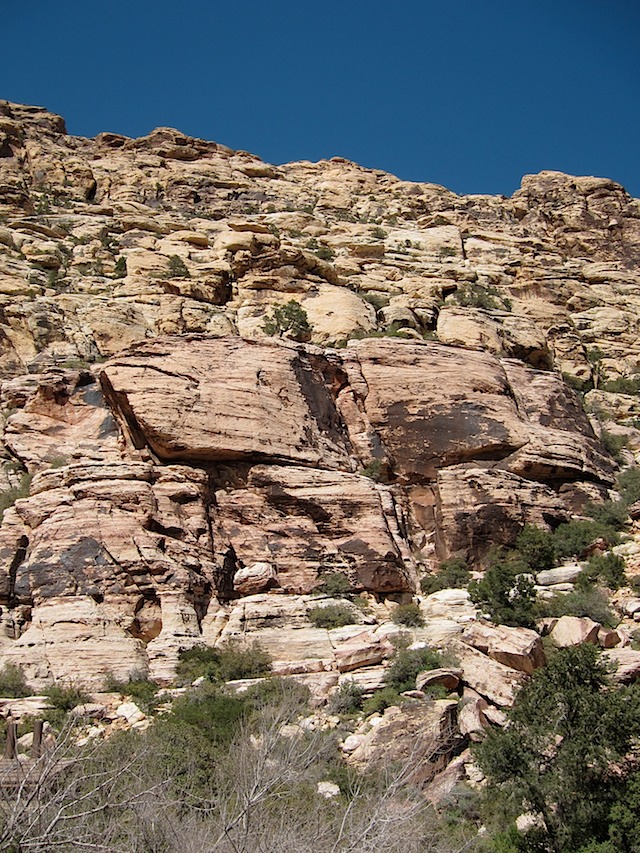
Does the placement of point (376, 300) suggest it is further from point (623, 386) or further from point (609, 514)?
point (609, 514)

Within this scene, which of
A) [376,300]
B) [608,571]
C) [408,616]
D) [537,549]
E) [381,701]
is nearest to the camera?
[381,701]

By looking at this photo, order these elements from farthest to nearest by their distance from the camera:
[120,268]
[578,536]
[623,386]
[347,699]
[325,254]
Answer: [325,254], [120,268], [623,386], [578,536], [347,699]

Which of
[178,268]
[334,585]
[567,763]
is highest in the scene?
[178,268]

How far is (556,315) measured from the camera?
4459 cm

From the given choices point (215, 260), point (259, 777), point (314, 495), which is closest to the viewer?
point (259, 777)

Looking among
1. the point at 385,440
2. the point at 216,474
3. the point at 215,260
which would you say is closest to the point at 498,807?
the point at 216,474

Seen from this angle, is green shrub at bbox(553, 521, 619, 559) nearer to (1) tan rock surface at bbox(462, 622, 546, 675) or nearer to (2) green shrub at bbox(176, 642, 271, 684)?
(1) tan rock surface at bbox(462, 622, 546, 675)

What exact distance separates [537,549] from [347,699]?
9751 mm

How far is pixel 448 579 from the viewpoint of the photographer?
82.5ft

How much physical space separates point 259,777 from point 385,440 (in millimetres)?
18298

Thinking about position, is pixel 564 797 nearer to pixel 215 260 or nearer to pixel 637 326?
pixel 215 260

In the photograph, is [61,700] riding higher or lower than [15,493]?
lower

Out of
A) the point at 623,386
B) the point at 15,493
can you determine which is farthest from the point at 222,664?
the point at 623,386

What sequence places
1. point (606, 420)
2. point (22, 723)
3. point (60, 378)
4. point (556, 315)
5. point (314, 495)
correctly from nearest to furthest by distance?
point (22, 723) < point (314, 495) < point (60, 378) < point (606, 420) < point (556, 315)
